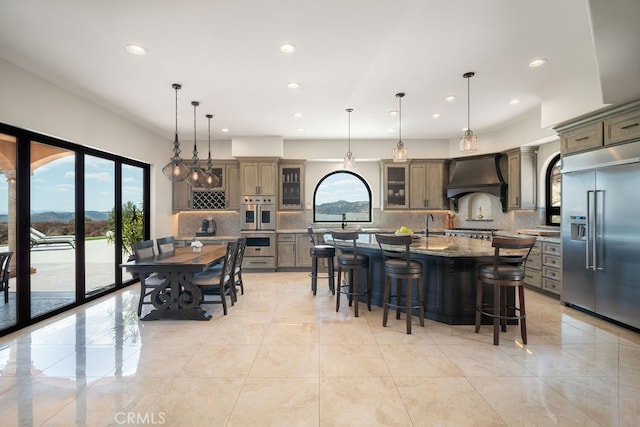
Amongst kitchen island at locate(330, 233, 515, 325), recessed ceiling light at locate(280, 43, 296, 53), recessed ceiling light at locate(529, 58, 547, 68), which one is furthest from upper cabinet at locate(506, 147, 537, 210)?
recessed ceiling light at locate(280, 43, 296, 53)

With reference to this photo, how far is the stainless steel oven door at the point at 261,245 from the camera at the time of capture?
6656mm

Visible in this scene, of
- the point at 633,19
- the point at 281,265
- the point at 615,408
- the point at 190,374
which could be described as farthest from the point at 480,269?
the point at 281,265

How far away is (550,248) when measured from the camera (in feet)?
15.3

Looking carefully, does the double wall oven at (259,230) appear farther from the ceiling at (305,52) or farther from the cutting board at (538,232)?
the cutting board at (538,232)

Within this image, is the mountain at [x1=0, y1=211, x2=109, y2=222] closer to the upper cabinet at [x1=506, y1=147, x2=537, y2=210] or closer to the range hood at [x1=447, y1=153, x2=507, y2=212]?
the range hood at [x1=447, y1=153, x2=507, y2=212]

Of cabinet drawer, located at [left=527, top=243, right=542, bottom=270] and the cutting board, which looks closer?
cabinet drawer, located at [left=527, top=243, right=542, bottom=270]

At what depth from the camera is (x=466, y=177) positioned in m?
6.59

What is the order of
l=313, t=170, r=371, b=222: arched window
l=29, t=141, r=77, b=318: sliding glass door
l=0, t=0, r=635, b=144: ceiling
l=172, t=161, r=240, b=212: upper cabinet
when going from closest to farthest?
l=0, t=0, r=635, b=144: ceiling
l=29, t=141, r=77, b=318: sliding glass door
l=172, t=161, r=240, b=212: upper cabinet
l=313, t=170, r=371, b=222: arched window

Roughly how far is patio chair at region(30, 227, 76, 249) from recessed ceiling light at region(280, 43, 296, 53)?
144 inches

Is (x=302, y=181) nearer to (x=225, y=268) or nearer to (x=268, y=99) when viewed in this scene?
(x=268, y=99)

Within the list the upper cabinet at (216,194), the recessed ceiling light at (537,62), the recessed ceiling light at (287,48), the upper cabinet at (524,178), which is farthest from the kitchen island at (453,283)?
the upper cabinet at (216,194)

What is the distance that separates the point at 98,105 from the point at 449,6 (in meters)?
4.86

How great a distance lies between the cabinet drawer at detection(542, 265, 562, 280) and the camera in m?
4.53

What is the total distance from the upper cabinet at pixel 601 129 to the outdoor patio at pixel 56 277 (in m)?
7.02
